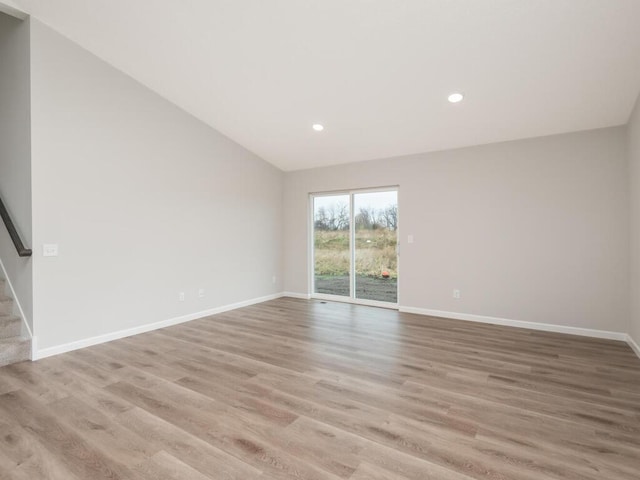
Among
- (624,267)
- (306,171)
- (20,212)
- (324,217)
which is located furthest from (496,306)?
(20,212)

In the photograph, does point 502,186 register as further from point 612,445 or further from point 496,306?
point 612,445

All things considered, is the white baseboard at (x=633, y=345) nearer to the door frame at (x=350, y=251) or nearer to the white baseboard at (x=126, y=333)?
the door frame at (x=350, y=251)

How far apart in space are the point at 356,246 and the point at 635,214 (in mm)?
3757

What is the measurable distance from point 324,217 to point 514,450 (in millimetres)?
4959

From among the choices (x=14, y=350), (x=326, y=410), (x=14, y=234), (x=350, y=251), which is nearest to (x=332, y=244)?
(x=350, y=251)

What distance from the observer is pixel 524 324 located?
446cm

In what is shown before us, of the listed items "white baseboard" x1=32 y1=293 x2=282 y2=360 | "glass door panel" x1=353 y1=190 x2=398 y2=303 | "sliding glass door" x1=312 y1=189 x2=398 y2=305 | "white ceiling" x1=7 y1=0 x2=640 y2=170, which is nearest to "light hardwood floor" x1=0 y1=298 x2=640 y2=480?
"white baseboard" x1=32 y1=293 x2=282 y2=360

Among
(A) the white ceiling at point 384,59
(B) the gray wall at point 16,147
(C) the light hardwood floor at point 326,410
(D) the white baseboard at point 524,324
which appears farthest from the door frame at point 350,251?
(B) the gray wall at point 16,147

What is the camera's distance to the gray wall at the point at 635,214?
3408 mm

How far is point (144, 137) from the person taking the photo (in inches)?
167

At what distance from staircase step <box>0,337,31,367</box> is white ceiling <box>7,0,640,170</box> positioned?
3192mm

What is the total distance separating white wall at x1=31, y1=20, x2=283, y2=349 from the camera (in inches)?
133

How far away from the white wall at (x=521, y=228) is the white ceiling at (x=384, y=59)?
37cm

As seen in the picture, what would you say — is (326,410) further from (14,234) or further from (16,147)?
(16,147)
